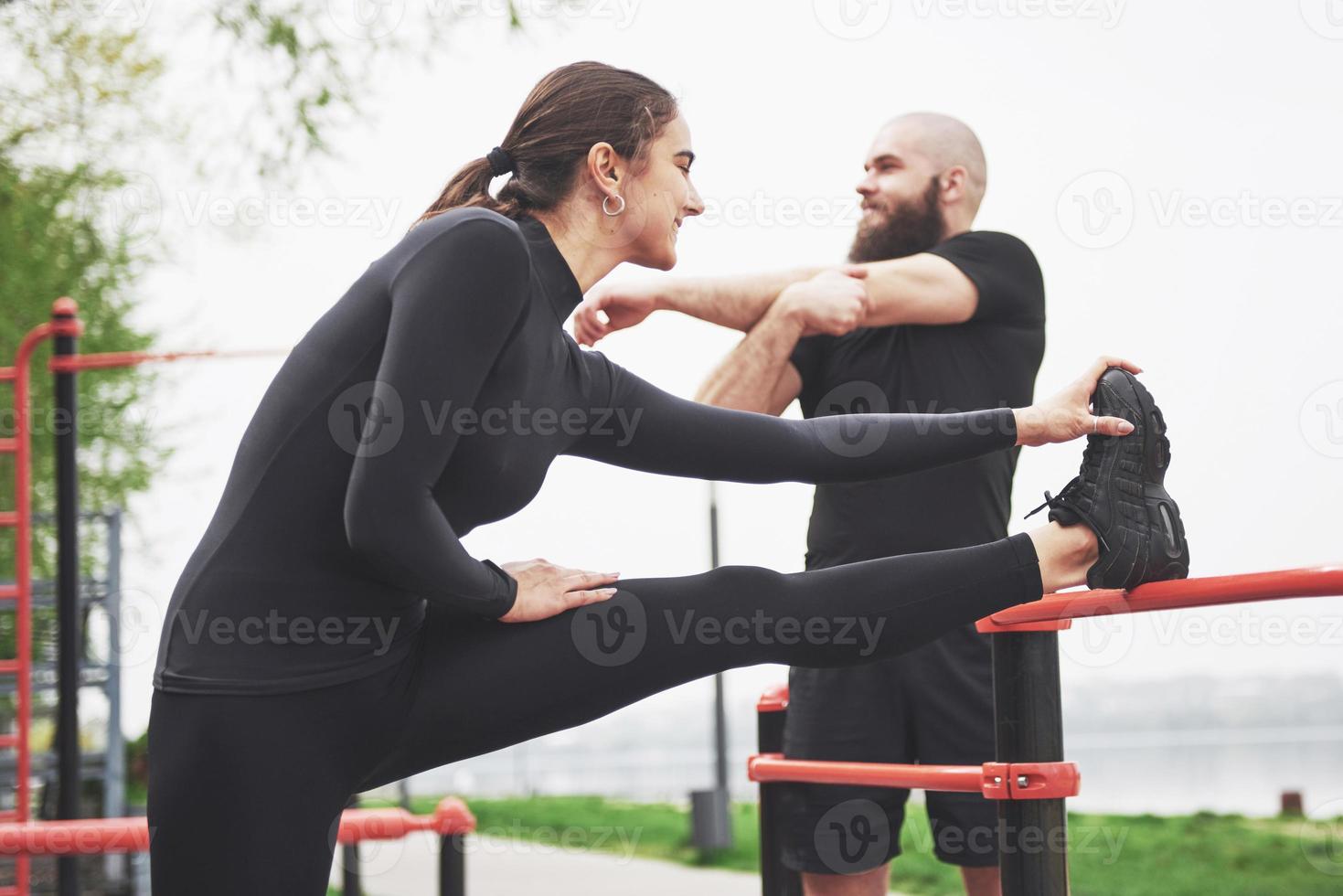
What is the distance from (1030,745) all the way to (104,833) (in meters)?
1.61

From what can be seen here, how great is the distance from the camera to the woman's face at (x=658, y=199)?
1764mm

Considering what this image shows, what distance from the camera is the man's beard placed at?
2.62m

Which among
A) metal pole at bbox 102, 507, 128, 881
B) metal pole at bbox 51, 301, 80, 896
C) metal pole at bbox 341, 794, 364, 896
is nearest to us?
metal pole at bbox 341, 794, 364, 896

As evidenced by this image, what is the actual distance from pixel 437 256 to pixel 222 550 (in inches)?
16.5

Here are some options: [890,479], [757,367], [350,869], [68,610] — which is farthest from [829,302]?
[68,610]

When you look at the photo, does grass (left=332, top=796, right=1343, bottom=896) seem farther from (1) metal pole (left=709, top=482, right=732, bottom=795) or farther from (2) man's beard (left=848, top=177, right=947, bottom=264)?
(2) man's beard (left=848, top=177, right=947, bottom=264)

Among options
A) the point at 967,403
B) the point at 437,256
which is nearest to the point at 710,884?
the point at 967,403

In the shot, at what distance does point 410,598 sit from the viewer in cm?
159

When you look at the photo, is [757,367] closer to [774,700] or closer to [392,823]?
[774,700]

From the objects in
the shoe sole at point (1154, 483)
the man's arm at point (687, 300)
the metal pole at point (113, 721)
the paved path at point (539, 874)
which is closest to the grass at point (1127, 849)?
the paved path at point (539, 874)

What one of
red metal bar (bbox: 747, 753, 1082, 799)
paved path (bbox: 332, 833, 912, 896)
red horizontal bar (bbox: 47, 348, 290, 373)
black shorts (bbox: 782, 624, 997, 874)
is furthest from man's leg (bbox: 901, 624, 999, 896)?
paved path (bbox: 332, 833, 912, 896)

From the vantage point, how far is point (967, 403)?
2.44 metres

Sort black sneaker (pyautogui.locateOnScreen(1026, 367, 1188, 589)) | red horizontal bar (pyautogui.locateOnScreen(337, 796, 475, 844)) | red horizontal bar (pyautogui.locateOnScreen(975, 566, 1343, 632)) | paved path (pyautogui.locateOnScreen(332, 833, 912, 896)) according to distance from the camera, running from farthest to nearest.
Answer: paved path (pyautogui.locateOnScreen(332, 833, 912, 896)) < red horizontal bar (pyautogui.locateOnScreen(337, 796, 475, 844)) < black sneaker (pyautogui.locateOnScreen(1026, 367, 1188, 589)) < red horizontal bar (pyautogui.locateOnScreen(975, 566, 1343, 632))

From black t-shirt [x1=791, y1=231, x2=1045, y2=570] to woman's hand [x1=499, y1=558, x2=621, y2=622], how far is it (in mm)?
864
